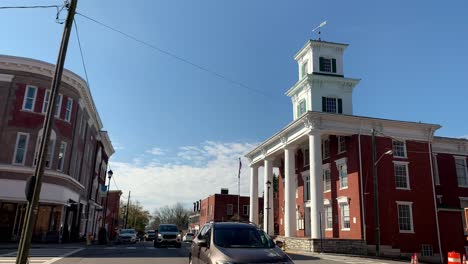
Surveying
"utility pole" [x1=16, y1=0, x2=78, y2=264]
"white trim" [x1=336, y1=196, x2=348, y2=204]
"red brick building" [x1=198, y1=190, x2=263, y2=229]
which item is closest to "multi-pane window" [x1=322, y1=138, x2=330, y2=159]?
"white trim" [x1=336, y1=196, x2=348, y2=204]

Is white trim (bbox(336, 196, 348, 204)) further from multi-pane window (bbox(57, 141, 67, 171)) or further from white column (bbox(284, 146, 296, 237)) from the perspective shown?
multi-pane window (bbox(57, 141, 67, 171))

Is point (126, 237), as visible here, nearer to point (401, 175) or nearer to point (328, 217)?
point (328, 217)

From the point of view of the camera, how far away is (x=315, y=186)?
106 ft

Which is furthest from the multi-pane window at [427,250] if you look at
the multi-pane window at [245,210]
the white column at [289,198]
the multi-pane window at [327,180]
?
the multi-pane window at [245,210]

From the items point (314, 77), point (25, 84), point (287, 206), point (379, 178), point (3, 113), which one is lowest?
point (287, 206)

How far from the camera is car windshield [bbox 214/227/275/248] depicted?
30.9 feet

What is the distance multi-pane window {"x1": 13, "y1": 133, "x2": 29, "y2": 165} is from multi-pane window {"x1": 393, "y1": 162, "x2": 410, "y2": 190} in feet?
103

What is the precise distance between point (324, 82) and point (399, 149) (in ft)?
31.6

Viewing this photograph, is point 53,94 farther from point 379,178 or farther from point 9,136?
point 379,178

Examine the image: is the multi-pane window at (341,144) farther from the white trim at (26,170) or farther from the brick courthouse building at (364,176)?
the white trim at (26,170)

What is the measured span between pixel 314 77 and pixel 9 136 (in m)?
27.6

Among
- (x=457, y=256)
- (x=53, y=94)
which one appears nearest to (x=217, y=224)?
(x=53, y=94)

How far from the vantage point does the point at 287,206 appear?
3697 centimetres

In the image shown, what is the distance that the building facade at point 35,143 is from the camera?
29.8 meters
